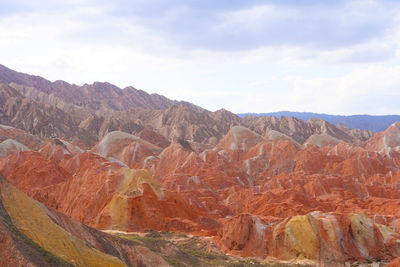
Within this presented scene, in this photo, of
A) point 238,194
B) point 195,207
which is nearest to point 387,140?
point 238,194

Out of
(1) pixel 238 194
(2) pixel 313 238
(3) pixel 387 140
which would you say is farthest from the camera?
(3) pixel 387 140

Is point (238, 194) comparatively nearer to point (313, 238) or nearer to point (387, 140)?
point (313, 238)

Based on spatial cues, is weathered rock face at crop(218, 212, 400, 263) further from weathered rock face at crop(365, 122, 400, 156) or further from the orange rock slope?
weathered rock face at crop(365, 122, 400, 156)

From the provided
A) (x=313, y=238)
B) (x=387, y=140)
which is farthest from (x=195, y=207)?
(x=387, y=140)

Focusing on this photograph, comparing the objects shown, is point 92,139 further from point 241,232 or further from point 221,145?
point 241,232

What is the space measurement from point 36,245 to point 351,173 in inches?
4091

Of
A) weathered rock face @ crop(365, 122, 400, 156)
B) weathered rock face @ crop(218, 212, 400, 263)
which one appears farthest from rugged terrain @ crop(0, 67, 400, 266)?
weathered rock face @ crop(365, 122, 400, 156)

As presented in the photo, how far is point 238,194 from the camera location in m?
76.3

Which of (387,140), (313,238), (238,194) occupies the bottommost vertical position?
(238,194)

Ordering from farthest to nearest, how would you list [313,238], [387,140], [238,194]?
[387,140] < [238,194] < [313,238]

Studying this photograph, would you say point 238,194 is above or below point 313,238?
below

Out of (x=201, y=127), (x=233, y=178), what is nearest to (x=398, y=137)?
(x=201, y=127)

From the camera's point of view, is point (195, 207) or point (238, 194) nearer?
point (195, 207)

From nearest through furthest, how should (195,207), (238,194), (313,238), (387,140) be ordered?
1. (313,238)
2. (195,207)
3. (238,194)
4. (387,140)
